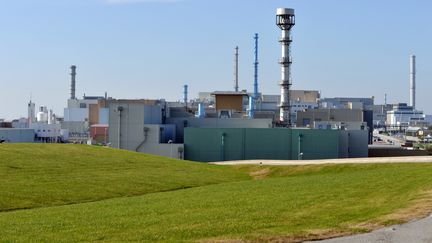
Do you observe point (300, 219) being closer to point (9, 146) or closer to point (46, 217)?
point (46, 217)

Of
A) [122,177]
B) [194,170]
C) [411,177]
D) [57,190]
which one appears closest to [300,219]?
[411,177]

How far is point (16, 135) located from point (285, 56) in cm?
3962

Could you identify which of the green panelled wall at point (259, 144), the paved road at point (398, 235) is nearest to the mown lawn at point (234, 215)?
the paved road at point (398, 235)

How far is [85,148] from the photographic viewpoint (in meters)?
46.3

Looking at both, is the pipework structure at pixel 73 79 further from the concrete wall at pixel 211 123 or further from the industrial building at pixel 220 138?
the industrial building at pixel 220 138

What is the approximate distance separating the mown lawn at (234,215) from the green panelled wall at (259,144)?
4017cm

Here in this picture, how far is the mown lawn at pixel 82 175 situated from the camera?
26.8 m

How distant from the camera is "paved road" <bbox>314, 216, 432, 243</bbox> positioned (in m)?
12.7

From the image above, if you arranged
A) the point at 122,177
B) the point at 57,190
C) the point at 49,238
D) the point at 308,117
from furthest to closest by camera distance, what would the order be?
the point at 308,117 → the point at 122,177 → the point at 57,190 → the point at 49,238

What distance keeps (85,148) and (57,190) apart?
1845 cm

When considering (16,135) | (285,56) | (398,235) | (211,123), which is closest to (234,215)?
(398,235)

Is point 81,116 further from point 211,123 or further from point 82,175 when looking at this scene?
point 82,175

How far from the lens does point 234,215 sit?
671 inches

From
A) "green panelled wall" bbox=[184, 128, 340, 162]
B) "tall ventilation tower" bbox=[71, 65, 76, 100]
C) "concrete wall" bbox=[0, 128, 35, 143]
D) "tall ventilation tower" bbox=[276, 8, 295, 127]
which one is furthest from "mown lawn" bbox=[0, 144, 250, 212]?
"tall ventilation tower" bbox=[71, 65, 76, 100]
